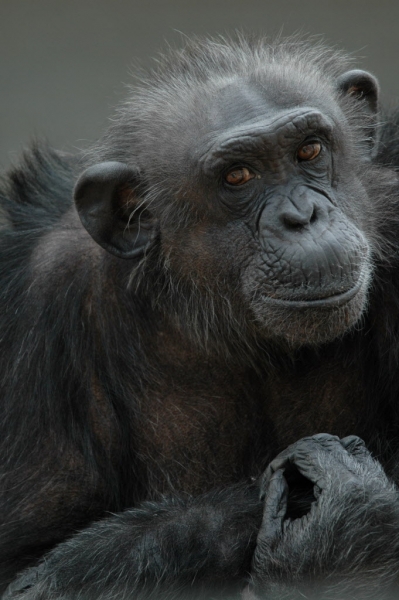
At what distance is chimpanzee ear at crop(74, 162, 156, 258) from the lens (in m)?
4.20

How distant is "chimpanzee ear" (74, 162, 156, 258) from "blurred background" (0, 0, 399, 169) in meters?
1.35

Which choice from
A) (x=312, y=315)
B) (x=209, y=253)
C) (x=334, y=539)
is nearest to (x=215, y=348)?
(x=209, y=253)

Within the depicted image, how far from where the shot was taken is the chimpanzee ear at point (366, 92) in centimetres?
450

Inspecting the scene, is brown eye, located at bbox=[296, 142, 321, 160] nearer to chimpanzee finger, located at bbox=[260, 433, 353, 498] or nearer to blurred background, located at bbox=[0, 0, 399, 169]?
chimpanzee finger, located at bbox=[260, 433, 353, 498]

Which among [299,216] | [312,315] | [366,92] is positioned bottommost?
[312,315]

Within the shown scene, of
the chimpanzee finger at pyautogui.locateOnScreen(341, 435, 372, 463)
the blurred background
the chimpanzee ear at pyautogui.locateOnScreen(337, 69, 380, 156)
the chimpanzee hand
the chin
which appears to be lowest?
the chimpanzee hand

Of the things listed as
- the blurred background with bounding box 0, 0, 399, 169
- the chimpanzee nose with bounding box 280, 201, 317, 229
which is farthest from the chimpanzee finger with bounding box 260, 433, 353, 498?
the blurred background with bounding box 0, 0, 399, 169

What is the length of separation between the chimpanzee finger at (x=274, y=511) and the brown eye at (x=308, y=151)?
1.07 metres

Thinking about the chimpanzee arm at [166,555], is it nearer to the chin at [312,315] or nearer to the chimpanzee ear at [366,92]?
the chin at [312,315]

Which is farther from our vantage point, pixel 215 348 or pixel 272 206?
pixel 215 348

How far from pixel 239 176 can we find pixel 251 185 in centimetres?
6

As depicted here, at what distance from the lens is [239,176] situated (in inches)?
159

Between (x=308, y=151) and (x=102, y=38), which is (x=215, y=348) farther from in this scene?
(x=102, y=38)

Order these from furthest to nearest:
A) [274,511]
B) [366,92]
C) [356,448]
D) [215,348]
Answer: [366,92] → [215,348] → [356,448] → [274,511]
